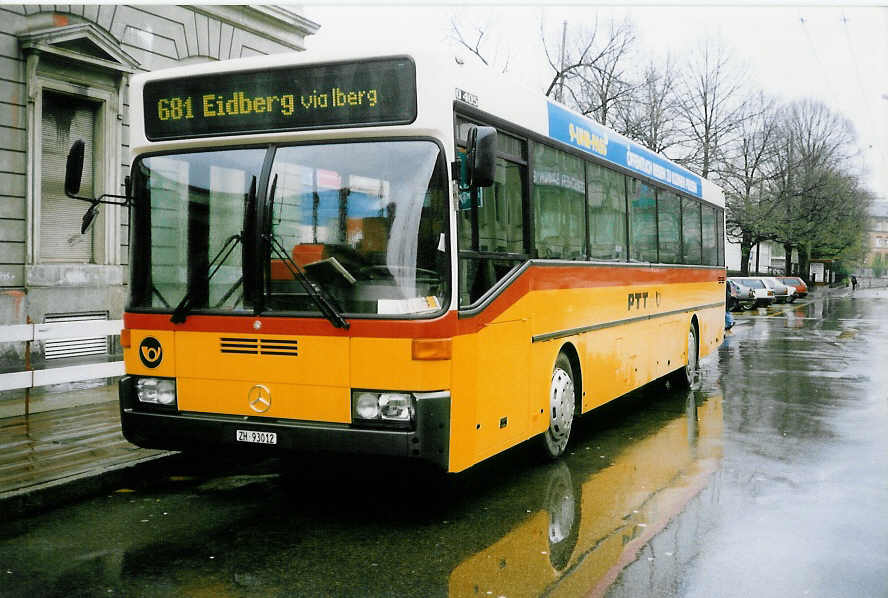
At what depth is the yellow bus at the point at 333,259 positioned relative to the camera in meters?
5.70

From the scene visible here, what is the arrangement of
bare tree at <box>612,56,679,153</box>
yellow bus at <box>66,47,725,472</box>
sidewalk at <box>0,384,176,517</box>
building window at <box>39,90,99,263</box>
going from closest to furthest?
yellow bus at <box>66,47,725,472</box> → sidewalk at <box>0,384,176,517</box> → building window at <box>39,90,99,263</box> → bare tree at <box>612,56,679,153</box>

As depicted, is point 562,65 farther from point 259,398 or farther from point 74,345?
point 259,398

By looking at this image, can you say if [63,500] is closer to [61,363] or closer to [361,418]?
[361,418]

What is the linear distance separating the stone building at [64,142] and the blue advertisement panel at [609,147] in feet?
25.4

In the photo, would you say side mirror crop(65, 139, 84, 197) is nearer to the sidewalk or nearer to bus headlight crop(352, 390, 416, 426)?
the sidewalk

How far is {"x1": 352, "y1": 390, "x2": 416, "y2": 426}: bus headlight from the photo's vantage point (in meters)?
5.65

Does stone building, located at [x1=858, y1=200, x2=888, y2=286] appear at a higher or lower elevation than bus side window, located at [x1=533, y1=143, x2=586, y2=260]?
higher

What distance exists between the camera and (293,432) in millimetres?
5863

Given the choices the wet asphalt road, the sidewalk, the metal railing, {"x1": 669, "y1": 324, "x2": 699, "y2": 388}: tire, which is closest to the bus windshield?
the wet asphalt road

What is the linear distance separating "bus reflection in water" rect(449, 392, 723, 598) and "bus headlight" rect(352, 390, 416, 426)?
3.20ft

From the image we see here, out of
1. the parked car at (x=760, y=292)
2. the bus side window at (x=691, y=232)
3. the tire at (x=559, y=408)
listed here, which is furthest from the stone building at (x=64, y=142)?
the parked car at (x=760, y=292)

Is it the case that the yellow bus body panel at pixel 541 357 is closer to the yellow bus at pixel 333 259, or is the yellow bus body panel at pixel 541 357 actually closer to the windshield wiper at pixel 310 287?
the yellow bus at pixel 333 259

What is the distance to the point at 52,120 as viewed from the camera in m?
12.9

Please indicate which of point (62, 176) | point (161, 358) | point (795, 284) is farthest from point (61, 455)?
point (795, 284)
